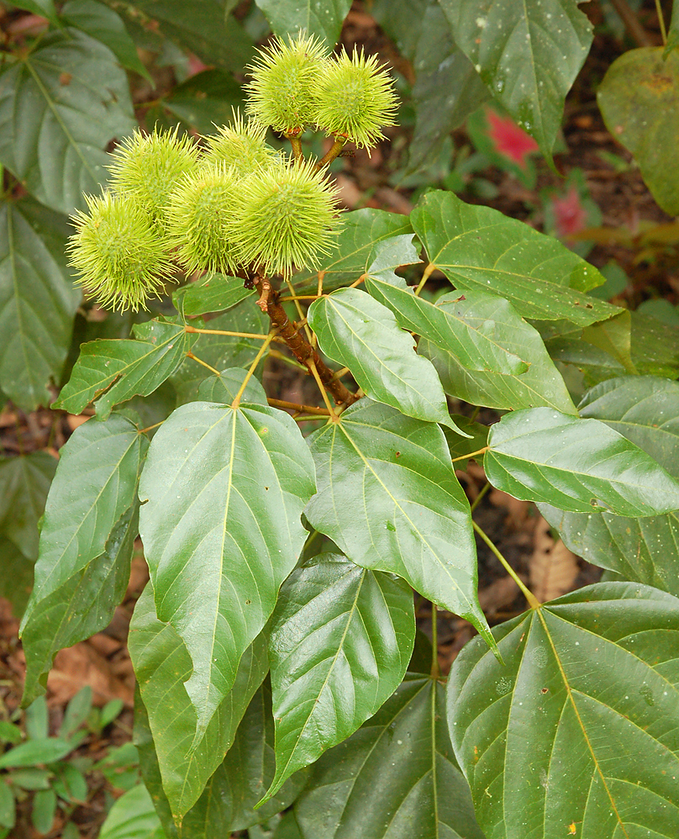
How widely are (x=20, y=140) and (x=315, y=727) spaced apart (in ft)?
4.44

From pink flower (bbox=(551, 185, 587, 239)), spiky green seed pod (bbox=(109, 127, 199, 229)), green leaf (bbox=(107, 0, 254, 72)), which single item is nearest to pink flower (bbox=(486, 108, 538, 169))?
pink flower (bbox=(551, 185, 587, 239))

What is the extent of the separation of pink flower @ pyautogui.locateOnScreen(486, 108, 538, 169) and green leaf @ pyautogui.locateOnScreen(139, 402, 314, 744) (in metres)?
2.62

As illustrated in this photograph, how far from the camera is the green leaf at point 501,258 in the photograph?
91 cm

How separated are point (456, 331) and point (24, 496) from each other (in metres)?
1.47

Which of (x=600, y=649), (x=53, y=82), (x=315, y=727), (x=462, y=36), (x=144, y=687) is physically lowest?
(x=144, y=687)

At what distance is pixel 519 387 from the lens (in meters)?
0.83

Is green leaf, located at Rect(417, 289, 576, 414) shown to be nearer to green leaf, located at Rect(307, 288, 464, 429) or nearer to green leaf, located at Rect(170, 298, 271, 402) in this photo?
green leaf, located at Rect(307, 288, 464, 429)

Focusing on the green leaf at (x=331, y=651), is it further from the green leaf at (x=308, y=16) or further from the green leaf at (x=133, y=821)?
the green leaf at (x=133, y=821)

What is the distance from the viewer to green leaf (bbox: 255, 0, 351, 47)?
999 mm

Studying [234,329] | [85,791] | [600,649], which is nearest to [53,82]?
[234,329]

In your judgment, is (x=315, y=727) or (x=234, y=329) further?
(x=234, y=329)

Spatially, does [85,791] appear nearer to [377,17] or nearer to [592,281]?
[592,281]

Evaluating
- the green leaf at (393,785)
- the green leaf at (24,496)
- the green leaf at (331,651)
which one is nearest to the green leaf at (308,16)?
the green leaf at (331,651)

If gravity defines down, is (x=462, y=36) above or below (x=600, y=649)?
above
